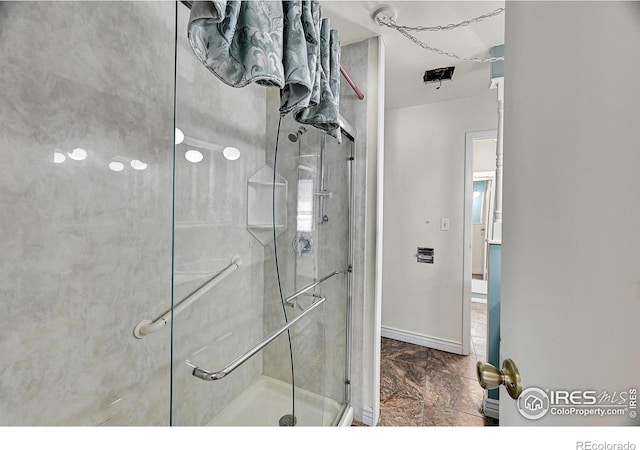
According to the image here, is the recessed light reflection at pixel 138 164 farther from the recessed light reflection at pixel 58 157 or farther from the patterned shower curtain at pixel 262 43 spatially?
the patterned shower curtain at pixel 262 43

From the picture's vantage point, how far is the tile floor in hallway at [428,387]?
1671 millimetres

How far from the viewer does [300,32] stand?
32.1 inches

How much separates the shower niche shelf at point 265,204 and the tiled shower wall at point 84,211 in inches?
16.1

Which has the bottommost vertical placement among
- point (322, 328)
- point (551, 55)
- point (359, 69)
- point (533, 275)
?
point (322, 328)

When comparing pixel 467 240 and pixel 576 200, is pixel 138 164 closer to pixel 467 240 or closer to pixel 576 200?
pixel 576 200

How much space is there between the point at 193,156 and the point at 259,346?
0.84 metres

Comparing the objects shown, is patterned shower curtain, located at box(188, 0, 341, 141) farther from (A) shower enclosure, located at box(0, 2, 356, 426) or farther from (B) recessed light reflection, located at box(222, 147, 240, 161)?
(B) recessed light reflection, located at box(222, 147, 240, 161)

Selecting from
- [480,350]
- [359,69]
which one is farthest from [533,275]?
[480,350]

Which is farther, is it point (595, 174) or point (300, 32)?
point (300, 32)

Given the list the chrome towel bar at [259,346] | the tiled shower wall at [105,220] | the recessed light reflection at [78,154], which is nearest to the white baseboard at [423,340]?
the chrome towel bar at [259,346]

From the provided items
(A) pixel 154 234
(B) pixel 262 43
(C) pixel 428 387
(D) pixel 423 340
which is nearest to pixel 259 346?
(A) pixel 154 234

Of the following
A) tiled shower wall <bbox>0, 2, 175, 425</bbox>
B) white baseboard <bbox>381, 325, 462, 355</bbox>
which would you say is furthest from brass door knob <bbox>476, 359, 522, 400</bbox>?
white baseboard <bbox>381, 325, 462, 355</bbox>

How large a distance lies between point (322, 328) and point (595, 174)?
144 centimetres

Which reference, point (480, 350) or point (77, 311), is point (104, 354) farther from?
A: point (480, 350)
